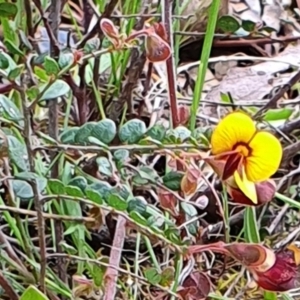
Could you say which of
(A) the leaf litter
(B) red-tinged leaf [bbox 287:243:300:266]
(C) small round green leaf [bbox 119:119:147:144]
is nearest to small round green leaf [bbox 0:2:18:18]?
(A) the leaf litter

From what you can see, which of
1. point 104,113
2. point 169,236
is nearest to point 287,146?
point 104,113

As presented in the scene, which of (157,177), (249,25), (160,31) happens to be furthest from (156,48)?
(249,25)

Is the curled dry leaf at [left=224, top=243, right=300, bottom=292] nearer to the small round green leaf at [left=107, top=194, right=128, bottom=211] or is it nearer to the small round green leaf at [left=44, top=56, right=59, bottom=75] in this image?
the small round green leaf at [left=107, top=194, right=128, bottom=211]

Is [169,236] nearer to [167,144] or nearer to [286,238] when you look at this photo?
[167,144]

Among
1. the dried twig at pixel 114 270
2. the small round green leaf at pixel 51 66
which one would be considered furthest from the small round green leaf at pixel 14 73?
the dried twig at pixel 114 270

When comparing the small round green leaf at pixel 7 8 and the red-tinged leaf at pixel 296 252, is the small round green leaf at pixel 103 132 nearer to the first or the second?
the small round green leaf at pixel 7 8

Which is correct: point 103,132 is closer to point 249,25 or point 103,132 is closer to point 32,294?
point 32,294
